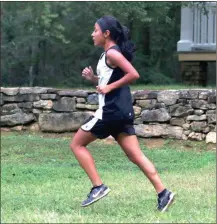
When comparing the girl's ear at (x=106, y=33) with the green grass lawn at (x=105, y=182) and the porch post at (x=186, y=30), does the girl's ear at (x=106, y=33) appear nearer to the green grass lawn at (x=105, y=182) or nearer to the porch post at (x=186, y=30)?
the green grass lawn at (x=105, y=182)

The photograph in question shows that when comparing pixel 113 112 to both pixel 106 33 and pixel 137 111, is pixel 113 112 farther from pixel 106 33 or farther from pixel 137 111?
pixel 137 111

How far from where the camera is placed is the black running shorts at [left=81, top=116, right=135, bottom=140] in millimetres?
5285

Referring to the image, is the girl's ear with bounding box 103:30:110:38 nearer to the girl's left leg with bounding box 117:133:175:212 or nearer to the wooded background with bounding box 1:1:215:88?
the girl's left leg with bounding box 117:133:175:212

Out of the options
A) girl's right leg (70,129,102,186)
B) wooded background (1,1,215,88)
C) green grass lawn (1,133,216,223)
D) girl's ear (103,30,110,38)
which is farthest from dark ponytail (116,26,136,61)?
wooded background (1,1,215,88)

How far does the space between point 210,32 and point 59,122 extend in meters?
6.10

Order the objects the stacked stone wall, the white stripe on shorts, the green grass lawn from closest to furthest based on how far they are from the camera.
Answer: the green grass lawn
the white stripe on shorts
the stacked stone wall

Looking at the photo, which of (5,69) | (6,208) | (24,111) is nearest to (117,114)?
(6,208)

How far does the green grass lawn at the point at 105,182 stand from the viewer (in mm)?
5078

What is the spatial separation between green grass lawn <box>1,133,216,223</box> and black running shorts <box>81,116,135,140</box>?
1.99 feet

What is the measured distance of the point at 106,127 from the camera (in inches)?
209

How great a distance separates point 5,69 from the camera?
24.8 m

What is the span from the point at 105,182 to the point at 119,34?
114 inches

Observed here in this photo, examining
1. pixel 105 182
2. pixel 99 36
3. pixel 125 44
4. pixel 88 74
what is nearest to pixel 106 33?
pixel 99 36

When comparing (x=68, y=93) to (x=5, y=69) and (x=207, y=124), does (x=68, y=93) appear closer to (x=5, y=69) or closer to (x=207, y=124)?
(x=207, y=124)
